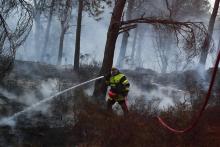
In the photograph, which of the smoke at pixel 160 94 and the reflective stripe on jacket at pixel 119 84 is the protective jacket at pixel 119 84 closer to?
the reflective stripe on jacket at pixel 119 84

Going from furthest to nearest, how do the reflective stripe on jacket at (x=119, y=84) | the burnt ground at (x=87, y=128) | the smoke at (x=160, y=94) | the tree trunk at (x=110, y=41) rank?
the smoke at (x=160, y=94) → the tree trunk at (x=110, y=41) → the reflective stripe on jacket at (x=119, y=84) → the burnt ground at (x=87, y=128)

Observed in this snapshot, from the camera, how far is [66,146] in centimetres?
938

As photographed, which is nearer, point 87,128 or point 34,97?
point 87,128

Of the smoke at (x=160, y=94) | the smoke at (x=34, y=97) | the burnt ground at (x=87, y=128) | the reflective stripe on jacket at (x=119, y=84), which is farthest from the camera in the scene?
the smoke at (x=160, y=94)

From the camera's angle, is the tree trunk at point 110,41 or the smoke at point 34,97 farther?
the tree trunk at point 110,41

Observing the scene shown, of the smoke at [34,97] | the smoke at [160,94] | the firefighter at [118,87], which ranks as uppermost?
the firefighter at [118,87]

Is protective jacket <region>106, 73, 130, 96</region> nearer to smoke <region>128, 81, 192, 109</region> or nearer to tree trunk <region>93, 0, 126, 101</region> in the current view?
tree trunk <region>93, 0, 126, 101</region>

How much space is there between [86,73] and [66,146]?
10482 millimetres

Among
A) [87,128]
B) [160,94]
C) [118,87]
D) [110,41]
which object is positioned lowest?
[160,94]

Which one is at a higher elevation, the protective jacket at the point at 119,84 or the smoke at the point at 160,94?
the protective jacket at the point at 119,84

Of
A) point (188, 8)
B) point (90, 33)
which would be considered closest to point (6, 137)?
point (188, 8)

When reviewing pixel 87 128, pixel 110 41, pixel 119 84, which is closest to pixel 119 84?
pixel 119 84

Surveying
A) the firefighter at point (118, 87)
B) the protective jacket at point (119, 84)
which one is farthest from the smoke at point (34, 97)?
the protective jacket at point (119, 84)

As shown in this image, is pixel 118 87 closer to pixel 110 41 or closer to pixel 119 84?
pixel 119 84
